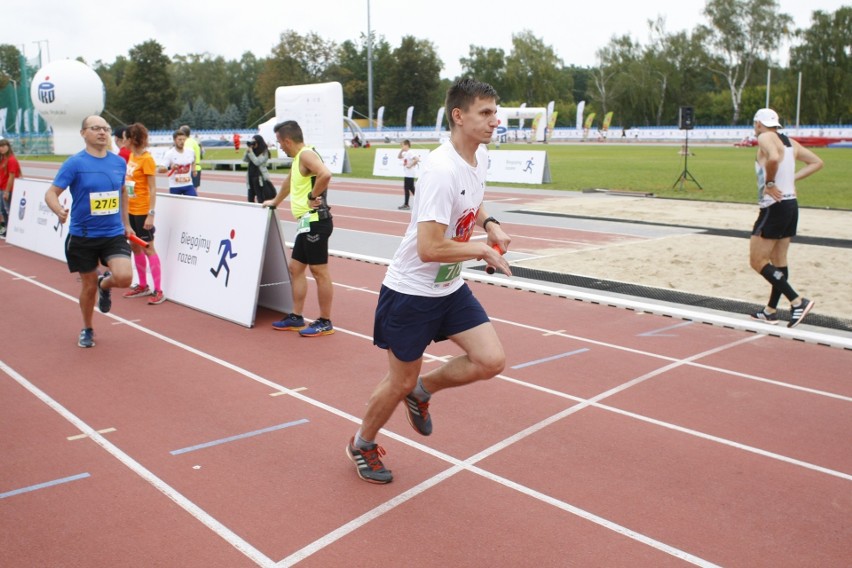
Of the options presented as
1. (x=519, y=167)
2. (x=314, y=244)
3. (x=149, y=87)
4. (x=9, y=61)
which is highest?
(x=9, y=61)

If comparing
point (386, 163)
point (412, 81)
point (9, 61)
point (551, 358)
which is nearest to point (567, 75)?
point (412, 81)

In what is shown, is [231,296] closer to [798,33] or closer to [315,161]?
[315,161]

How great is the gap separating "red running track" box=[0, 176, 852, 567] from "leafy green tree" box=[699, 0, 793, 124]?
265 feet


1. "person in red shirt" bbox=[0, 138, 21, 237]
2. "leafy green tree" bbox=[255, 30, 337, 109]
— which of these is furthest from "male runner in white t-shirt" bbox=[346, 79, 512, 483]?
"leafy green tree" bbox=[255, 30, 337, 109]

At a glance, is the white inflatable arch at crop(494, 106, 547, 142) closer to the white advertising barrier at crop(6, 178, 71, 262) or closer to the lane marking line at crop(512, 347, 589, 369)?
the white advertising barrier at crop(6, 178, 71, 262)

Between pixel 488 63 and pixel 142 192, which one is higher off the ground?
pixel 488 63

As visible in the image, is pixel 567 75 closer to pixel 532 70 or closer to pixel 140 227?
pixel 532 70

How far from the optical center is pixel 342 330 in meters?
7.93

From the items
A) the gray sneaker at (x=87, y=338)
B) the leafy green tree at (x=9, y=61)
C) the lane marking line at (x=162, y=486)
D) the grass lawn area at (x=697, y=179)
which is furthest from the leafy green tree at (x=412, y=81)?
the lane marking line at (x=162, y=486)

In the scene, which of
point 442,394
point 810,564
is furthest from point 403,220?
point 810,564

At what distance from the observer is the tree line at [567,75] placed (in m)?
72.8

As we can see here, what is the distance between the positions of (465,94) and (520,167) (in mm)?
23886

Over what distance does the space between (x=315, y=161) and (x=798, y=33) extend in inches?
3249

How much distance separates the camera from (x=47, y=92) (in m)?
47.9
